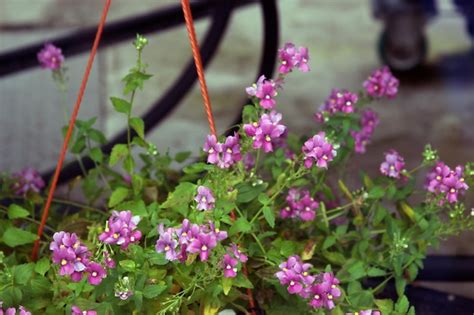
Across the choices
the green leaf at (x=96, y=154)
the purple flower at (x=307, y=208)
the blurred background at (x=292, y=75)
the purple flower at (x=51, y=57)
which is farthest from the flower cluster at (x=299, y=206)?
the blurred background at (x=292, y=75)

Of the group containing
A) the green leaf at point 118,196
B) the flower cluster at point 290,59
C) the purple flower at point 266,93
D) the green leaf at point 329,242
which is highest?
the flower cluster at point 290,59

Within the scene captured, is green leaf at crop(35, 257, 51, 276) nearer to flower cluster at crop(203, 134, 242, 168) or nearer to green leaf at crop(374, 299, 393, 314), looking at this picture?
flower cluster at crop(203, 134, 242, 168)

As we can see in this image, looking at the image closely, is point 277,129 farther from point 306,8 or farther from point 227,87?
point 306,8

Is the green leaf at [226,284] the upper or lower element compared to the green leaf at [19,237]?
lower

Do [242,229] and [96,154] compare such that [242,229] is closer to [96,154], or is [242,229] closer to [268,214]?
[268,214]

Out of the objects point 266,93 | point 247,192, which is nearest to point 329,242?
point 247,192

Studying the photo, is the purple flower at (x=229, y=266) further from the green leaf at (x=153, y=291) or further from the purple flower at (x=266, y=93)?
the purple flower at (x=266, y=93)

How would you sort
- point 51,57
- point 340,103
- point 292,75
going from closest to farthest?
1. point 340,103
2. point 51,57
3. point 292,75
